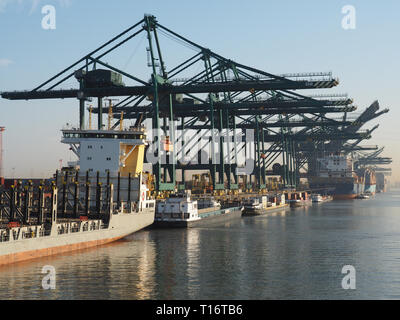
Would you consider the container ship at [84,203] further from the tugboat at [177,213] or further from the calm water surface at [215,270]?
the tugboat at [177,213]

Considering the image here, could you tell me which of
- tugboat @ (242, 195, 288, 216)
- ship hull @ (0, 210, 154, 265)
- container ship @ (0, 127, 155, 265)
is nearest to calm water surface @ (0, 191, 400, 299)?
ship hull @ (0, 210, 154, 265)

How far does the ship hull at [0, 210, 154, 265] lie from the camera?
123 feet

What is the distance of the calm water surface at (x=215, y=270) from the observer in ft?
98.9

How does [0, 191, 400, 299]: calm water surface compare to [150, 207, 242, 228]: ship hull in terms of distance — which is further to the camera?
[150, 207, 242, 228]: ship hull

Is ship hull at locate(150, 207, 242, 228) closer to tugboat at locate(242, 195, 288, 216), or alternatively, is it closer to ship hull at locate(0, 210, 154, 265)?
ship hull at locate(0, 210, 154, 265)

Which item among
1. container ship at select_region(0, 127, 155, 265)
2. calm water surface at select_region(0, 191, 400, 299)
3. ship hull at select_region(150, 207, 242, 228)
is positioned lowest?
calm water surface at select_region(0, 191, 400, 299)

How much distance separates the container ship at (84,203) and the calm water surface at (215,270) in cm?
151

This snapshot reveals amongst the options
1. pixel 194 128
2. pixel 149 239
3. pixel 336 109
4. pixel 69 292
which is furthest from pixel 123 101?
pixel 69 292

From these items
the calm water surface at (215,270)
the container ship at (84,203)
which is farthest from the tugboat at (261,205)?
the calm water surface at (215,270)

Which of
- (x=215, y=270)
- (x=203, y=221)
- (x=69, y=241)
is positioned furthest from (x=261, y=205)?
(x=215, y=270)

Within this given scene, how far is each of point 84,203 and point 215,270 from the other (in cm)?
2676

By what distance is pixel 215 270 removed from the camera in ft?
123
